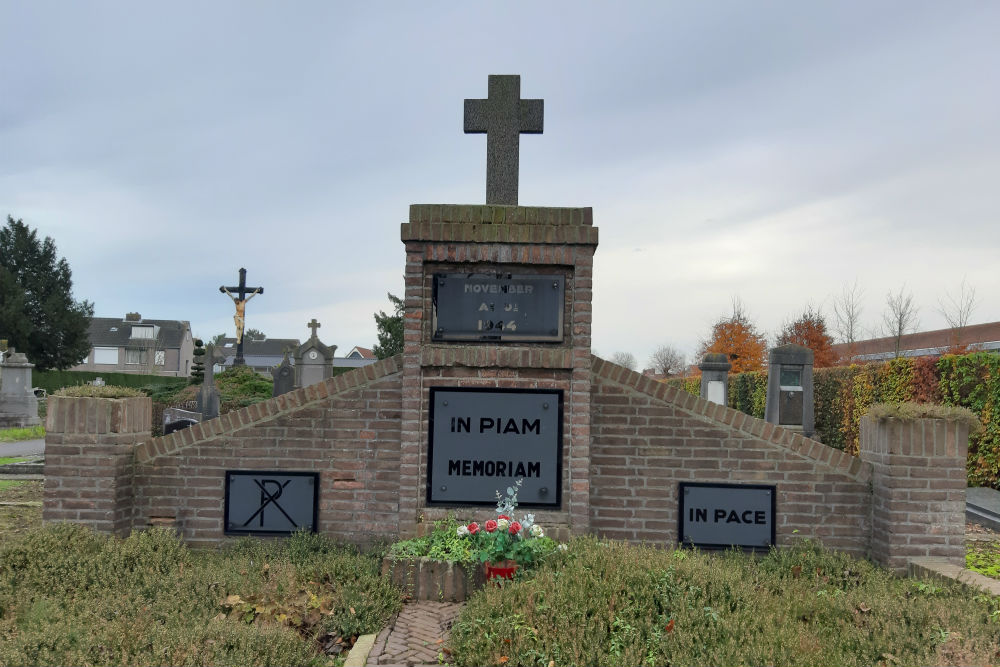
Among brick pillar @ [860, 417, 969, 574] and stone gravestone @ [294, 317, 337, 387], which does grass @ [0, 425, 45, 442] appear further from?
brick pillar @ [860, 417, 969, 574]

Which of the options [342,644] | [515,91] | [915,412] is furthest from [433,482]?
[915,412]

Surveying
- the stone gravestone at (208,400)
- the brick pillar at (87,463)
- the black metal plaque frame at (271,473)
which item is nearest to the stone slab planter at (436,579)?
the black metal plaque frame at (271,473)

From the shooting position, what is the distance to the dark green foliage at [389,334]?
26719 millimetres

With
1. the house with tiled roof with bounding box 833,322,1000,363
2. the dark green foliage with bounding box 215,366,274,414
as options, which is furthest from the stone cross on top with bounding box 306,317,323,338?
the house with tiled roof with bounding box 833,322,1000,363

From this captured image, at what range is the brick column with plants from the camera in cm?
533

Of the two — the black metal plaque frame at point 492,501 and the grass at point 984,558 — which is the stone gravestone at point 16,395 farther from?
the grass at point 984,558

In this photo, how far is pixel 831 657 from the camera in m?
3.61

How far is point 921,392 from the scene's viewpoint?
12.6 meters

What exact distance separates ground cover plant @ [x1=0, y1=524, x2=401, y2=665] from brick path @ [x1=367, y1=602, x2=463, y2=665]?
5.8 inches

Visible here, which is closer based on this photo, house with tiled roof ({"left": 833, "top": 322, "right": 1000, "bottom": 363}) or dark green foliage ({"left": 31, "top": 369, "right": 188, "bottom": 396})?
house with tiled roof ({"left": 833, "top": 322, "right": 1000, "bottom": 363})

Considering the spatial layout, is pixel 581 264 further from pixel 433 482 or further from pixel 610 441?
pixel 433 482

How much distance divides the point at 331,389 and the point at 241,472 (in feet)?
3.32

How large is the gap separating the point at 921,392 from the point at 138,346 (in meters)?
74.1

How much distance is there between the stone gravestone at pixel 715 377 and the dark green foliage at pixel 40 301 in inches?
1600
